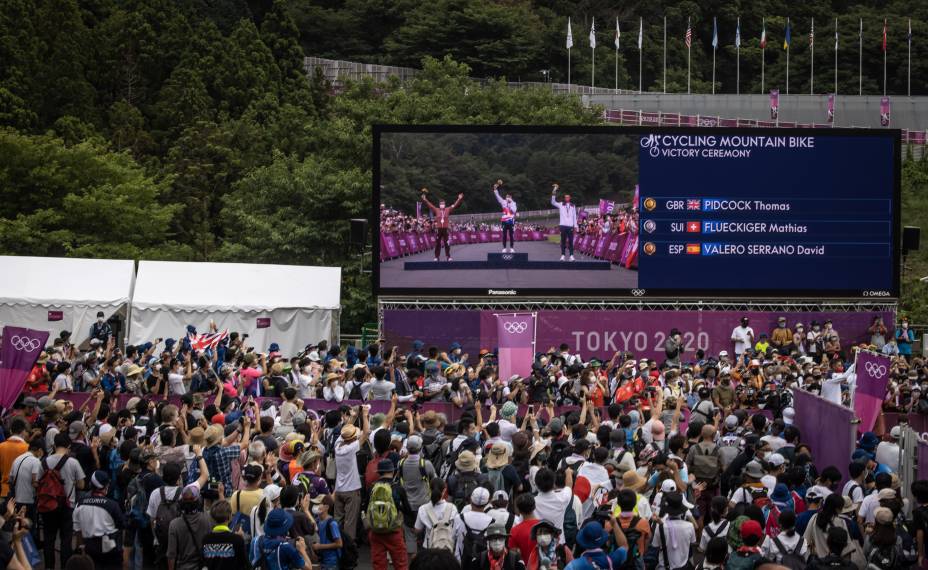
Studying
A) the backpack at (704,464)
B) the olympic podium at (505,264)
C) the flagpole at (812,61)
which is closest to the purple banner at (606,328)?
the olympic podium at (505,264)

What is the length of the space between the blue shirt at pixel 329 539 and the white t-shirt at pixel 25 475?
3325mm

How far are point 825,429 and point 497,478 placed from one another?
4.48m

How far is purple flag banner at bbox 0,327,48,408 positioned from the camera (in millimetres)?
17234

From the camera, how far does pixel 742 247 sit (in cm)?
2656

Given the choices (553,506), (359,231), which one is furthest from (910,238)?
(553,506)

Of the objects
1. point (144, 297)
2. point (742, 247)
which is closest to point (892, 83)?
point (742, 247)

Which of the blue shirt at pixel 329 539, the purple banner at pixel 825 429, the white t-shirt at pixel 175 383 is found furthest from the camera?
the white t-shirt at pixel 175 383

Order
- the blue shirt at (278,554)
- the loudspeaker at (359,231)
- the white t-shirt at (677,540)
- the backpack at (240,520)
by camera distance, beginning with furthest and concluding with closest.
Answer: the loudspeaker at (359,231) < the backpack at (240,520) < the white t-shirt at (677,540) < the blue shirt at (278,554)

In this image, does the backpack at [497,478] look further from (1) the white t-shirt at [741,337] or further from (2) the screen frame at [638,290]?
(1) the white t-shirt at [741,337]

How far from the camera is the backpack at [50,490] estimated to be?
13445mm

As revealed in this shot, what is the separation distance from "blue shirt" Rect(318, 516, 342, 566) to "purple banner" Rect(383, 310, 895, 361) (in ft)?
47.1

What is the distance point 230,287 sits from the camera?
91.2 ft

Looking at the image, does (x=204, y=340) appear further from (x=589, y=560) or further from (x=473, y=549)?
(x=589, y=560)

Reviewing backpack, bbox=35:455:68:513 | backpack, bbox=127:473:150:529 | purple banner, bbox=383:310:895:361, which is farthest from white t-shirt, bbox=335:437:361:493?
purple banner, bbox=383:310:895:361
